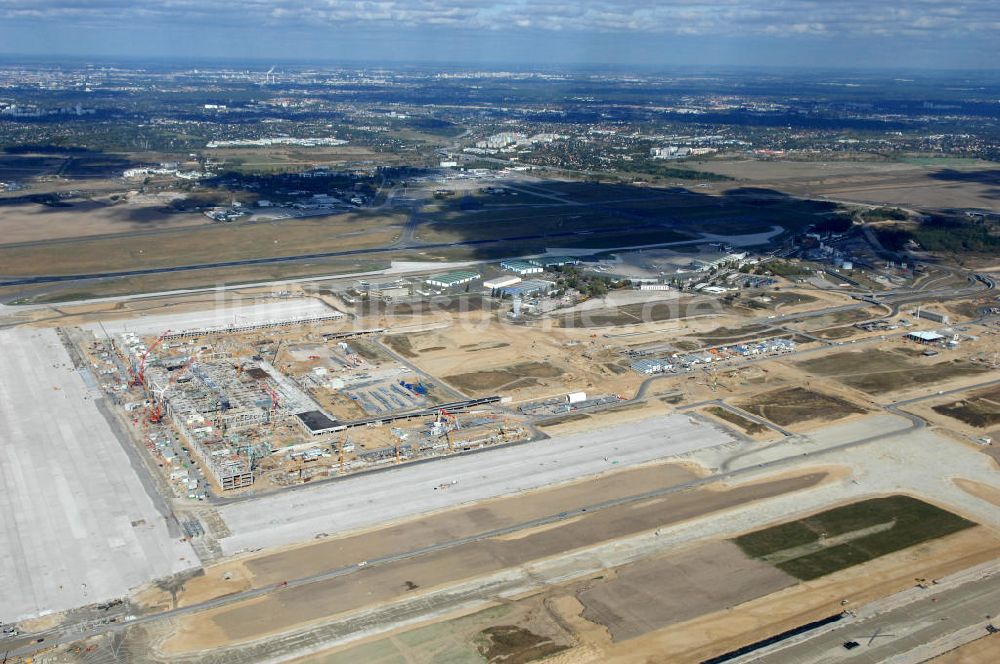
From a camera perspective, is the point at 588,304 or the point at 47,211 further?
the point at 47,211

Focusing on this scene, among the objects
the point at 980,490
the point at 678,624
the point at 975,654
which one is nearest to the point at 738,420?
the point at 980,490

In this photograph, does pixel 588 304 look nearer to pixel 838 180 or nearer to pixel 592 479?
pixel 592 479

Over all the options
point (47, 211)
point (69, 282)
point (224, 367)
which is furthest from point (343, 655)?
point (47, 211)

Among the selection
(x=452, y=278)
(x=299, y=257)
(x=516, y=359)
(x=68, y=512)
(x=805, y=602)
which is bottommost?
(x=68, y=512)

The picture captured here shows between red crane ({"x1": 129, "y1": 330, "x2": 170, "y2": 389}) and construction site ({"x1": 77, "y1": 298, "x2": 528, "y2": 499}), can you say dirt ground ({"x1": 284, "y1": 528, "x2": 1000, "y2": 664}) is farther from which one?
red crane ({"x1": 129, "y1": 330, "x2": 170, "y2": 389})

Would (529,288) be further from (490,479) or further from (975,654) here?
(975,654)

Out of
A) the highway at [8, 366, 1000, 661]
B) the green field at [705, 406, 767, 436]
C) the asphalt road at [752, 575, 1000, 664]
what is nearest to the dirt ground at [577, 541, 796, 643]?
the asphalt road at [752, 575, 1000, 664]

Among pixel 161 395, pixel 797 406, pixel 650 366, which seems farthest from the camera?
pixel 650 366
